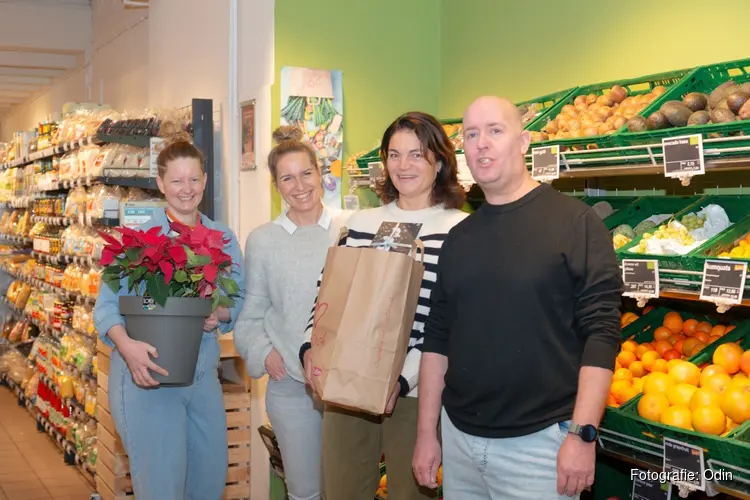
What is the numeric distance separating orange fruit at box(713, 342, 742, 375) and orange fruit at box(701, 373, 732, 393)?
0.08 m

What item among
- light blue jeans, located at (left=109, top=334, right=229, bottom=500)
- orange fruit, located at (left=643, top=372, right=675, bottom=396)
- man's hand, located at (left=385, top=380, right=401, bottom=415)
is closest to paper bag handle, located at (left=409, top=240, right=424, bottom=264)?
man's hand, located at (left=385, top=380, right=401, bottom=415)

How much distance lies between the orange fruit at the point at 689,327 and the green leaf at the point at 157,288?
1946 millimetres

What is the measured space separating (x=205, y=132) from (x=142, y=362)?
2.58m

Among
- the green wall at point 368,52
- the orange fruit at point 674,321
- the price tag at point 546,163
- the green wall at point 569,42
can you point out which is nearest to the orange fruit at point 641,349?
the orange fruit at point 674,321

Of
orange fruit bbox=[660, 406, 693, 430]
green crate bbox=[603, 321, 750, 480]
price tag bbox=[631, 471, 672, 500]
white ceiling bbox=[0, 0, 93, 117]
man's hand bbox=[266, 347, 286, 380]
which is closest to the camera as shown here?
green crate bbox=[603, 321, 750, 480]

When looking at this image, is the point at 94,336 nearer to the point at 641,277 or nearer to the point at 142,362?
the point at 142,362

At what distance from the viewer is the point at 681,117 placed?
2807mm

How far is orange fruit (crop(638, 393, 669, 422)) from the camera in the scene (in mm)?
2648

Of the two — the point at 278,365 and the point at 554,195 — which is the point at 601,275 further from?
the point at 278,365

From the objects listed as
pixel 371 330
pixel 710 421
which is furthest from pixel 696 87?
pixel 371 330

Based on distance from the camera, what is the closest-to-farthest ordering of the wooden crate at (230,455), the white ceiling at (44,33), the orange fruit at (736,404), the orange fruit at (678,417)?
the orange fruit at (736,404), the orange fruit at (678,417), the wooden crate at (230,455), the white ceiling at (44,33)

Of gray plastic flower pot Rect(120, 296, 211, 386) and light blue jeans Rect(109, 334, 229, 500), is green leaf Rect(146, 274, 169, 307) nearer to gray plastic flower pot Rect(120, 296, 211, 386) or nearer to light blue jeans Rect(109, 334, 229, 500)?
gray plastic flower pot Rect(120, 296, 211, 386)

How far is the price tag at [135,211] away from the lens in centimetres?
482

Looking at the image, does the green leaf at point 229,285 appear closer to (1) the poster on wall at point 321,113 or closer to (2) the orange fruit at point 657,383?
(2) the orange fruit at point 657,383
